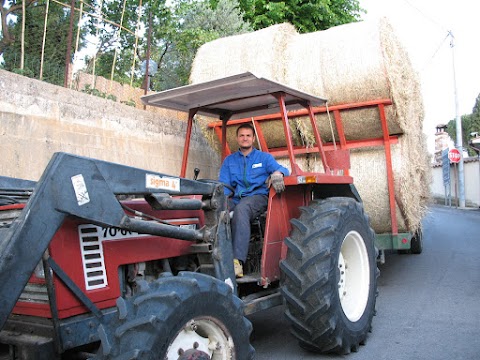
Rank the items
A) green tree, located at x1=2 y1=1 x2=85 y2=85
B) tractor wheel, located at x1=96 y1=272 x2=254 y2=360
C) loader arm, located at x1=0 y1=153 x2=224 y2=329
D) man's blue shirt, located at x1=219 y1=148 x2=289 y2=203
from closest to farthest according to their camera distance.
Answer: loader arm, located at x1=0 y1=153 x2=224 y2=329, tractor wheel, located at x1=96 y1=272 x2=254 y2=360, man's blue shirt, located at x1=219 y1=148 x2=289 y2=203, green tree, located at x1=2 y1=1 x2=85 y2=85

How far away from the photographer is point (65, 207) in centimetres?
245

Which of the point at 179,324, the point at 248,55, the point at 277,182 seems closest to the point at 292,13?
the point at 248,55

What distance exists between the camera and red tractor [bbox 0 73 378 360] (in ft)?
8.04

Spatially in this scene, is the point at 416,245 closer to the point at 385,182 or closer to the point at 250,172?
the point at 385,182

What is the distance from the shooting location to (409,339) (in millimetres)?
4434

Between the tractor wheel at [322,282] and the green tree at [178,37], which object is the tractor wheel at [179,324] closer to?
the tractor wheel at [322,282]

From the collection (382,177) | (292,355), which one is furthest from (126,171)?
(382,177)

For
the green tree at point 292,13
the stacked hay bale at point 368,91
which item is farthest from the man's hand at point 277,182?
the green tree at point 292,13

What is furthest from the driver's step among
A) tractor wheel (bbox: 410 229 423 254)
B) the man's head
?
tractor wheel (bbox: 410 229 423 254)

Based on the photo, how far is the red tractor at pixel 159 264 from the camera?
96.5 inches

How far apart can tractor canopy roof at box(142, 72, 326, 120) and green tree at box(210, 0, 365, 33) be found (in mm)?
8750

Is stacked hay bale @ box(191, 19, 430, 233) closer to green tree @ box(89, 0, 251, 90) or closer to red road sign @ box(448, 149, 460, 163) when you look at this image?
green tree @ box(89, 0, 251, 90)

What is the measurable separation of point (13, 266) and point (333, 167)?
3447mm

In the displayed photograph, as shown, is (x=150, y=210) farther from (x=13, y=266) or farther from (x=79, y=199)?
(x=13, y=266)
